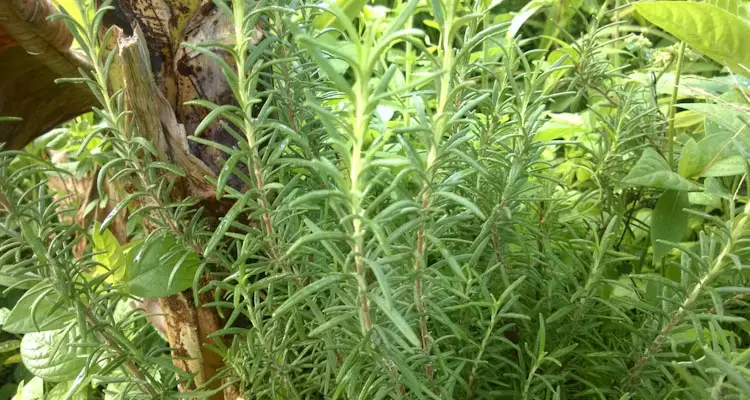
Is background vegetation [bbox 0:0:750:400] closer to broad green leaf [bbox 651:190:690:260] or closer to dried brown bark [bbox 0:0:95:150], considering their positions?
broad green leaf [bbox 651:190:690:260]

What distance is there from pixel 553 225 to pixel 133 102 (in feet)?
1.38

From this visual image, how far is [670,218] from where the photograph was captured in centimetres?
60

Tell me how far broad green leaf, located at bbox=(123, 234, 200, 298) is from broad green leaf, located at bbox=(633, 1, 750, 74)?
1.62ft

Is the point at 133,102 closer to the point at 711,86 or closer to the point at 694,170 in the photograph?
the point at 694,170

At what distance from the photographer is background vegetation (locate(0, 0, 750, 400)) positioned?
0.36 metres

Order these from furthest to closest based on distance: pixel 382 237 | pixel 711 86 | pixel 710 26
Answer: pixel 711 86 < pixel 710 26 < pixel 382 237

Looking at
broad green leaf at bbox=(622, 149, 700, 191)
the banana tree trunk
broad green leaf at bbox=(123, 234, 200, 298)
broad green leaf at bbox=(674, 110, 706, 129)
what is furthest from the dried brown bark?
broad green leaf at bbox=(674, 110, 706, 129)

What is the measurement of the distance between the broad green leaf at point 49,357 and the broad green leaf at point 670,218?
582mm

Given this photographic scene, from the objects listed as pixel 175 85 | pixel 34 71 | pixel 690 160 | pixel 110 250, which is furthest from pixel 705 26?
pixel 34 71

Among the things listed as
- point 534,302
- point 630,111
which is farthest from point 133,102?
point 630,111

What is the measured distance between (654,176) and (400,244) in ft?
0.98

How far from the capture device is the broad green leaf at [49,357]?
21.7 inches

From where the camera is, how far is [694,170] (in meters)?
0.60

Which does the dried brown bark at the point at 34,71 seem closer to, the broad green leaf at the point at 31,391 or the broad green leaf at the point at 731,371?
the broad green leaf at the point at 31,391
